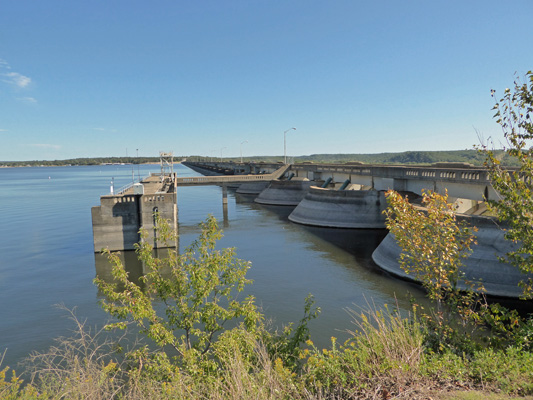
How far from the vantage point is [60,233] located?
42.4 m

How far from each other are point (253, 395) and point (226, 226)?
4008cm

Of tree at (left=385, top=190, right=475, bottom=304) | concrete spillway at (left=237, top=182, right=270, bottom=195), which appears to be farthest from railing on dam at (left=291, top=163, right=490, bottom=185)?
concrete spillway at (left=237, top=182, right=270, bottom=195)

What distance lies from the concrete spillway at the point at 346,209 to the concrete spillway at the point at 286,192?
14369 millimetres

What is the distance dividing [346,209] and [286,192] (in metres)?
21.1

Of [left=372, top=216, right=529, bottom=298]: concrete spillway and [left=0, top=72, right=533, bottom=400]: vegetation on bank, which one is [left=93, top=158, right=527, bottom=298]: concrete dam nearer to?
[left=372, top=216, right=529, bottom=298]: concrete spillway

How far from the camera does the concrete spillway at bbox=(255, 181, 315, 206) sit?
61219 mm

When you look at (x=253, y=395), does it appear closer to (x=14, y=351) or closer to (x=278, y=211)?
(x=14, y=351)

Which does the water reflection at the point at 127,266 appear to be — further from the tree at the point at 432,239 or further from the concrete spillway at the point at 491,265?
the tree at the point at 432,239

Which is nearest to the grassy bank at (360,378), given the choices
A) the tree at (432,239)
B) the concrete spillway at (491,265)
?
the tree at (432,239)

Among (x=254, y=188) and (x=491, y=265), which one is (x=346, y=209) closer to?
→ (x=491, y=265)

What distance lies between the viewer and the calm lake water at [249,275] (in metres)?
18.3

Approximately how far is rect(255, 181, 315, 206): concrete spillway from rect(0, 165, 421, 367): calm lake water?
12.1 metres

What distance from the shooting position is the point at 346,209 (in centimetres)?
4231

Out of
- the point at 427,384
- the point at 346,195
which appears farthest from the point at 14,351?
the point at 346,195
